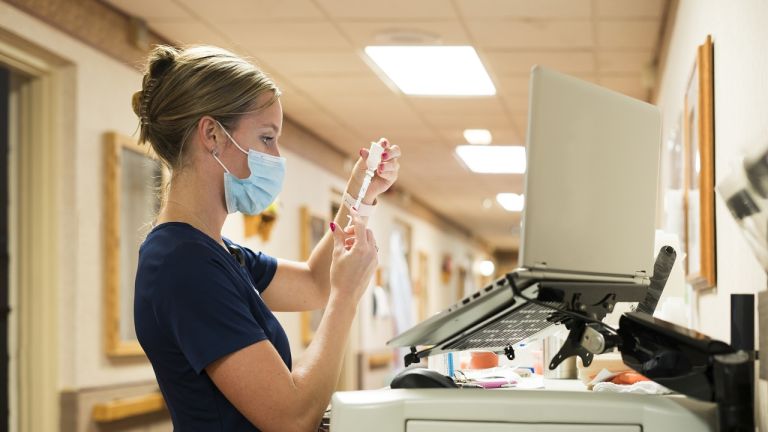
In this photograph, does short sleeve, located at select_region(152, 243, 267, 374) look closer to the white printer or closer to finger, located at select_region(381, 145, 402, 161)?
the white printer

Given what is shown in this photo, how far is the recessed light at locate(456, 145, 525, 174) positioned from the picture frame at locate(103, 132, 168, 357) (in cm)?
380

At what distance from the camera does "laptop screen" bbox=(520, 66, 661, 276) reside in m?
1.21

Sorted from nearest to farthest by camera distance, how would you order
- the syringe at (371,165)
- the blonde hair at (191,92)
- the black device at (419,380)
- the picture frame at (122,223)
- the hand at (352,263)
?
the black device at (419,380)
the hand at (352,263)
the blonde hair at (191,92)
the syringe at (371,165)
the picture frame at (122,223)

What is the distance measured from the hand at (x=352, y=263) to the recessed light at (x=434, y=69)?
3.43 m

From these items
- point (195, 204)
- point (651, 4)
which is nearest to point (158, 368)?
point (195, 204)

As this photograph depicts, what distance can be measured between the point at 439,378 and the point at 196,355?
1.28 ft

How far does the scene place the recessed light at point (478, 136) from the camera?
23.7 ft

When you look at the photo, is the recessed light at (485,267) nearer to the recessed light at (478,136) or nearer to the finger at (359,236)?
the recessed light at (478,136)

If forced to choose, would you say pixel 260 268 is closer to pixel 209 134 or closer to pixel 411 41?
pixel 209 134

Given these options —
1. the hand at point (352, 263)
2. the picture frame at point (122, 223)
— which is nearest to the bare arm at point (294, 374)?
the hand at point (352, 263)

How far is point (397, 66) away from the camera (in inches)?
209

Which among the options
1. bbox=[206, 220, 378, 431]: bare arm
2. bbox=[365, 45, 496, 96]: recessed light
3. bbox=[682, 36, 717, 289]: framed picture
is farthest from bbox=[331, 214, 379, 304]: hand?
bbox=[365, 45, 496, 96]: recessed light

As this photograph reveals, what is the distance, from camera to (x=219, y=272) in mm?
1517

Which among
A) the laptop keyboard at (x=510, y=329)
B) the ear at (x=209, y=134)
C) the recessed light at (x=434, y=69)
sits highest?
the recessed light at (x=434, y=69)
